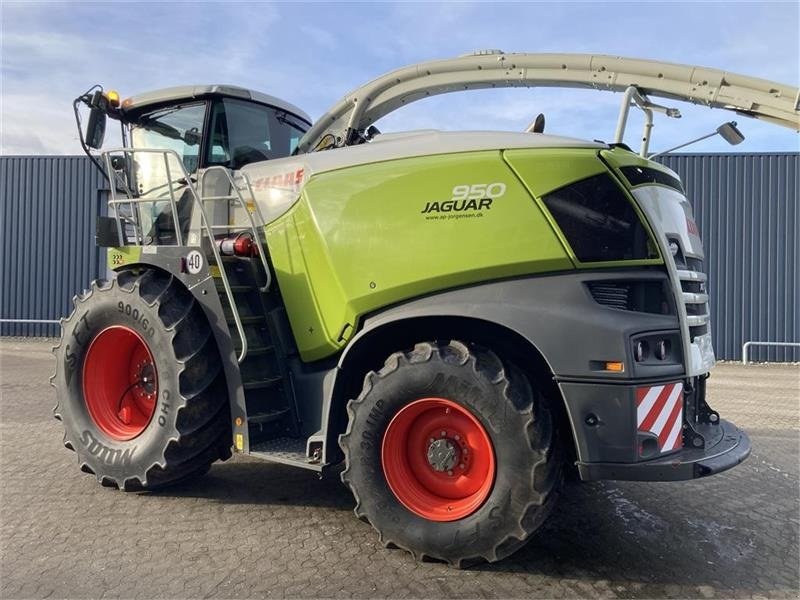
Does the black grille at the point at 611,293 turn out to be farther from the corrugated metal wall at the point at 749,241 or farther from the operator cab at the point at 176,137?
the corrugated metal wall at the point at 749,241

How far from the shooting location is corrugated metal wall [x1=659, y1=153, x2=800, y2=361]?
12.9 m

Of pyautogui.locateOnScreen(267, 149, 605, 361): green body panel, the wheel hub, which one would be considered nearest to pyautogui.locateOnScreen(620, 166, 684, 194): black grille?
pyautogui.locateOnScreen(267, 149, 605, 361): green body panel

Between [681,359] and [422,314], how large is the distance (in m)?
1.29

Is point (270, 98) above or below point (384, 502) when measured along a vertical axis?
above

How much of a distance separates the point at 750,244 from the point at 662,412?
11957mm

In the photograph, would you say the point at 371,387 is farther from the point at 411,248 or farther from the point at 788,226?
the point at 788,226

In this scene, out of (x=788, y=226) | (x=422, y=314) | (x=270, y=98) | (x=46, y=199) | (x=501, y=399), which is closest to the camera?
(x=501, y=399)

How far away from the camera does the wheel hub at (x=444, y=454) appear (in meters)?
3.11

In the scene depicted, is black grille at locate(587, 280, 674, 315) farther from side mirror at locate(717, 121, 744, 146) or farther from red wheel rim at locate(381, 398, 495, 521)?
side mirror at locate(717, 121, 744, 146)

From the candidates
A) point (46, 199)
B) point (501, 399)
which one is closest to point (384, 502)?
→ point (501, 399)

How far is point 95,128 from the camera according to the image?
4684mm

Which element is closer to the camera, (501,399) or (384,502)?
(501,399)

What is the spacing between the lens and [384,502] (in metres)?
3.16

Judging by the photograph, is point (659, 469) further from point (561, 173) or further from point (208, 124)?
point (208, 124)
